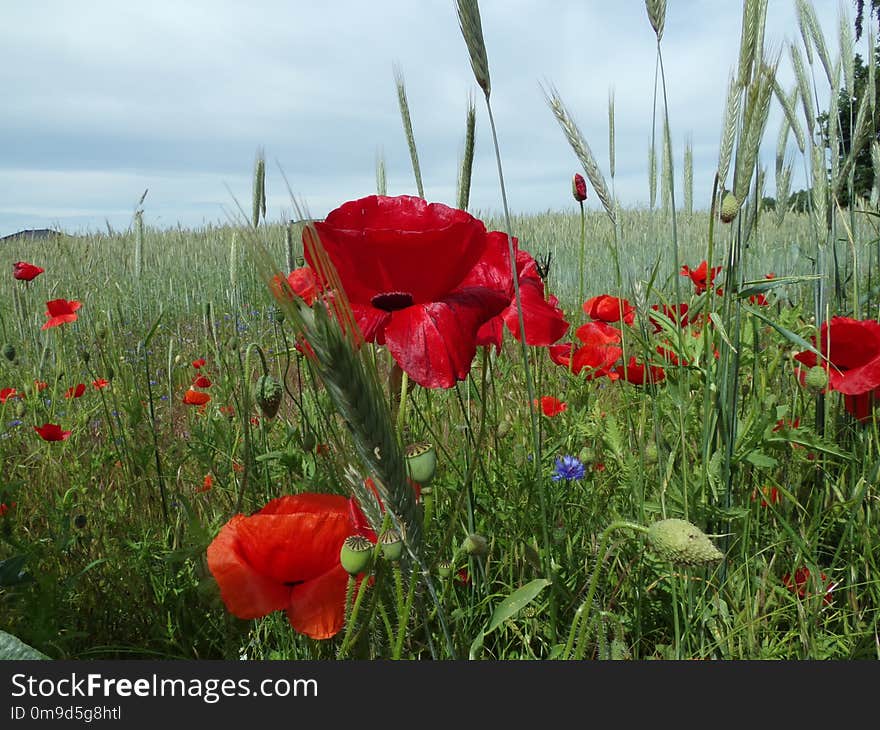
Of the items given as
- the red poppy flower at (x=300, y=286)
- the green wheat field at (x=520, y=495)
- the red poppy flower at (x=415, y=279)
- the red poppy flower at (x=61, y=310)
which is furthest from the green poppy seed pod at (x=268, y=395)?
the red poppy flower at (x=61, y=310)

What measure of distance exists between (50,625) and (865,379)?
55.0 inches

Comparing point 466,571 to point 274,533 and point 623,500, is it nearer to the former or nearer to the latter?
point 623,500

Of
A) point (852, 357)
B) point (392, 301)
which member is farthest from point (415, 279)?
point (852, 357)

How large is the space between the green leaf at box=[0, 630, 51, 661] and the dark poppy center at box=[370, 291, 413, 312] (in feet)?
1.55

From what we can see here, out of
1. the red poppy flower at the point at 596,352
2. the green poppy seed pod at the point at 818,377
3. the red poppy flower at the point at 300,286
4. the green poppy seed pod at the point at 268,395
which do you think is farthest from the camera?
the red poppy flower at the point at 596,352

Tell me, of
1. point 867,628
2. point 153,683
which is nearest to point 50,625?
point 153,683

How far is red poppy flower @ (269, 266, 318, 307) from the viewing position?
52 centimetres

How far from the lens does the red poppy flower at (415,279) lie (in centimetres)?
68

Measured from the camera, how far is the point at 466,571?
120 centimetres

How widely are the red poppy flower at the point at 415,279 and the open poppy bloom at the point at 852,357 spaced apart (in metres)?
0.75

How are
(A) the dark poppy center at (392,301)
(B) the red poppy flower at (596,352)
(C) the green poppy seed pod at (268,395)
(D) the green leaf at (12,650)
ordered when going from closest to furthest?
(D) the green leaf at (12,650) < (A) the dark poppy center at (392,301) < (C) the green poppy seed pod at (268,395) < (B) the red poppy flower at (596,352)

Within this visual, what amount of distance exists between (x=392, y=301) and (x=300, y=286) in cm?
29

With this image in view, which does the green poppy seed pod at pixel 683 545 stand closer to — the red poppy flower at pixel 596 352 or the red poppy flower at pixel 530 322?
the red poppy flower at pixel 530 322

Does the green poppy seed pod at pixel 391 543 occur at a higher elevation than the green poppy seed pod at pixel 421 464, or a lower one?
lower
